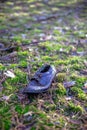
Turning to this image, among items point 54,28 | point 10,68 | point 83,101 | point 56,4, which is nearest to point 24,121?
point 83,101

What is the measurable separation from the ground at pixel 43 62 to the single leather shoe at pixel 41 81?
96 millimetres

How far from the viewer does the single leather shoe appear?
3.00m

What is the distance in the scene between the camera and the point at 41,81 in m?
3.20

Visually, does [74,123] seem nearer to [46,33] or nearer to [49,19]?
[46,33]

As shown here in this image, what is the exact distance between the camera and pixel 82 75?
369cm

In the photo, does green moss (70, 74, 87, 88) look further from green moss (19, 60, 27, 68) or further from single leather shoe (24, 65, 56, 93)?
green moss (19, 60, 27, 68)

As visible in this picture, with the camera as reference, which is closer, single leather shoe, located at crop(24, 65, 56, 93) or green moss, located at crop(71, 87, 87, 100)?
single leather shoe, located at crop(24, 65, 56, 93)

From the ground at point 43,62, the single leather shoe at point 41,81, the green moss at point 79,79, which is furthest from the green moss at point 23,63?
the green moss at point 79,79

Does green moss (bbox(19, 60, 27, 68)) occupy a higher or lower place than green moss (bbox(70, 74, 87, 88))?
higher

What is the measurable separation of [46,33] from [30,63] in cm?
163

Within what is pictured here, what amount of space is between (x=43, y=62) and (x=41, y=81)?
85 centimetres

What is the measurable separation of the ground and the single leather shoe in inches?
3.8

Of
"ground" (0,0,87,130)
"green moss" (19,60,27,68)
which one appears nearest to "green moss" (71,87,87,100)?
"ground" (0,0,87,130)

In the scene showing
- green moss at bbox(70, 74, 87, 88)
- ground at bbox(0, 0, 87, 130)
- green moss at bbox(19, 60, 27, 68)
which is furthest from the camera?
green moss at bbox(19, 60, 27, 68)
